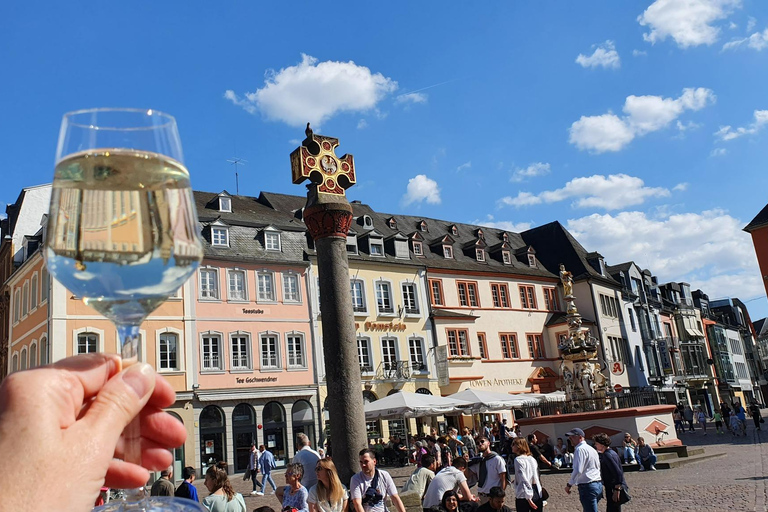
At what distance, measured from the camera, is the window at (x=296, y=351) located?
1377 inches

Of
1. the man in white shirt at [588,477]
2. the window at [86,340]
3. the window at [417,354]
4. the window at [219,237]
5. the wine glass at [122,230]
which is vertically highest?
the window at [219,237]

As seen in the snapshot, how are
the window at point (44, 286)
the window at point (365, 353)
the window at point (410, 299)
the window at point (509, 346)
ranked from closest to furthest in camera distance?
the window at point (44, 286) → the window at point (365, 353) → the window at point (410, 299) → the window at point (509, 346)

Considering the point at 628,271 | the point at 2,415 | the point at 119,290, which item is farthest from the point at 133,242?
the point at 628,271

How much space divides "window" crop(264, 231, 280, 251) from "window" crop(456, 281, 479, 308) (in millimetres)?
12516

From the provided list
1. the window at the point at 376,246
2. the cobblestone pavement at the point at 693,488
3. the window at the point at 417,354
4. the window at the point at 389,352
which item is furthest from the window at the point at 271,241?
the cobblestone pavement at the point at 693,488

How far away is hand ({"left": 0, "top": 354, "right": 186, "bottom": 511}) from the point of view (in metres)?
1.30

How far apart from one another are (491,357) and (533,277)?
27.0 feet

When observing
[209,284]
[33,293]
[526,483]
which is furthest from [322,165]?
[33,293]

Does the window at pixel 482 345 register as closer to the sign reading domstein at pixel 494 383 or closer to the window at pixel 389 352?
the sign reading domstein at pixel 494 383

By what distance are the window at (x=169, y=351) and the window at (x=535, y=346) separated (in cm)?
Result: 2321

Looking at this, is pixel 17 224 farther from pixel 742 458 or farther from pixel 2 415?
pixel 2 415

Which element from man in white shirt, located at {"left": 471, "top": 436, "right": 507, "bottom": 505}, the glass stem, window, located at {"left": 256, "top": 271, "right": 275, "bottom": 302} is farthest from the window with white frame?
the glass stem

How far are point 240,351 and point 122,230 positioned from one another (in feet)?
109

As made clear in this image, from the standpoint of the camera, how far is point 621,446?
70.9ft
